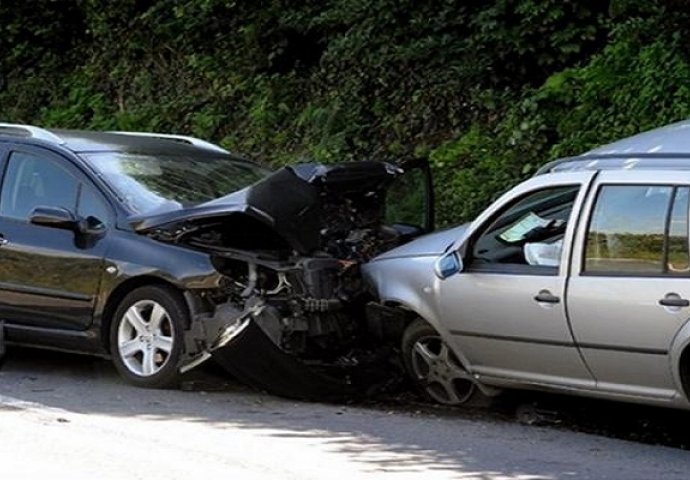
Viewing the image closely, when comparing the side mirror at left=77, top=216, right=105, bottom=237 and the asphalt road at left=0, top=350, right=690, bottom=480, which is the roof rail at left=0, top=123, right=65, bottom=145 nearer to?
the side mirror at left=77, top=216, right=105, bottom=237

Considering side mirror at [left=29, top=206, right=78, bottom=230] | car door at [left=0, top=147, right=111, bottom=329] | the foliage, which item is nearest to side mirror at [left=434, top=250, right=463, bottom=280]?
car door at [left=0, top=147, right=111, bottom=329]

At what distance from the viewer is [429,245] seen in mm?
8266

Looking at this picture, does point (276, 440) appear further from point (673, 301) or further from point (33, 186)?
point (33, 186)

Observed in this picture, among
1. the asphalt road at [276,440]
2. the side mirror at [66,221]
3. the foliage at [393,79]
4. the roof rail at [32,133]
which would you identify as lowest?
the asphalt road at [276,440]

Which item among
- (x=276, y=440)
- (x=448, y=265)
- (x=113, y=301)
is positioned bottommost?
(x=276, y=440)

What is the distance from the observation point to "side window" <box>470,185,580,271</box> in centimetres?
749

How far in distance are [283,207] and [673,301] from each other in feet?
9.30

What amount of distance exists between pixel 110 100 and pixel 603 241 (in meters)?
12.5

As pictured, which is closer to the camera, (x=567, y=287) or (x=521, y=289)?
(x=567, y=287)

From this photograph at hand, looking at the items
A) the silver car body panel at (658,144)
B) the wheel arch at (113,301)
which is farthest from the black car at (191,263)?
the silver car body panel at (658,144)

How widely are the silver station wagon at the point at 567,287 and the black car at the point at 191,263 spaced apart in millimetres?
546

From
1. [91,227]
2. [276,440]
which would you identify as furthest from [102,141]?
[276,440]

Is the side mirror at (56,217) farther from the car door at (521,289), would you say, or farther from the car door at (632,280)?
the car door at (632,280)

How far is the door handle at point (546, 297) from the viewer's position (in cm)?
718
